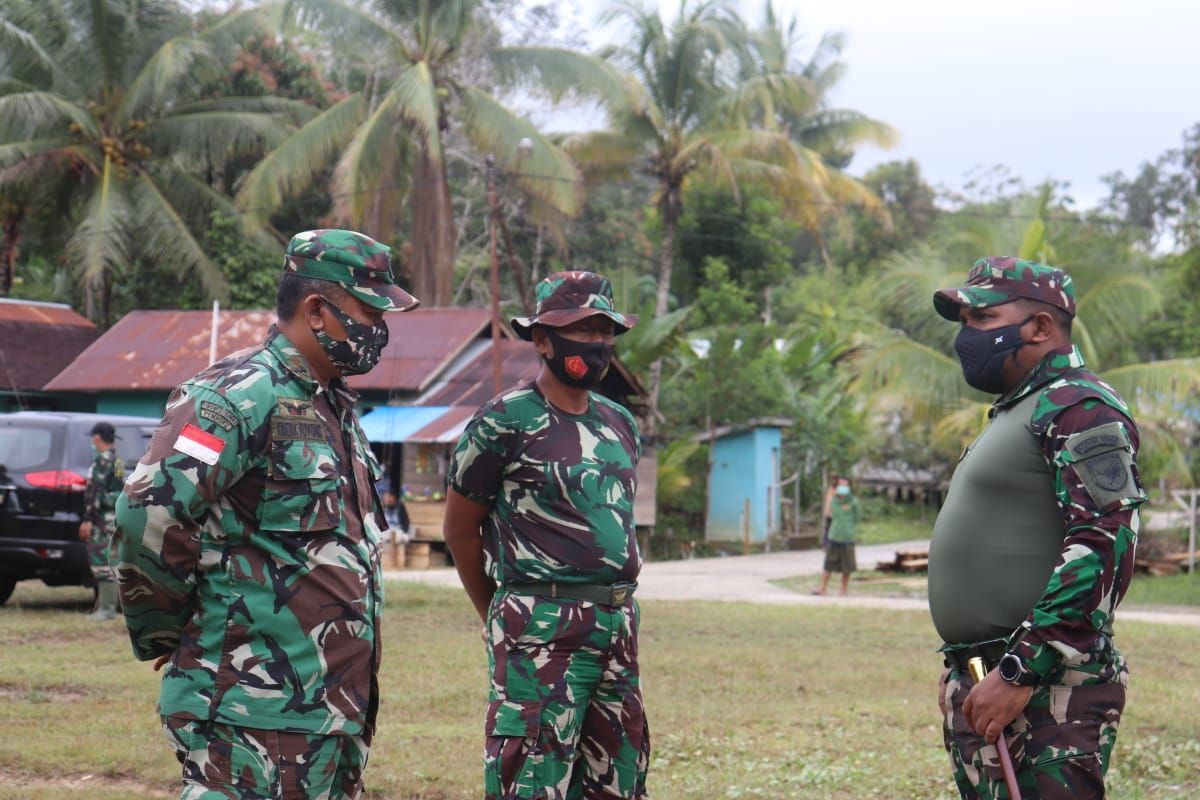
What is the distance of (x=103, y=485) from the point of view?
1241cm

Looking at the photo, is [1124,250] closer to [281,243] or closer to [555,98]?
[555,98]

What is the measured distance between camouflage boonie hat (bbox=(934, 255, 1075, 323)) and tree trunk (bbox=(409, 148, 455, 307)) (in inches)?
940

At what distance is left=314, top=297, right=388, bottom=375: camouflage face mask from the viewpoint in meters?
3.79

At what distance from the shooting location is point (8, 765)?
6.99m

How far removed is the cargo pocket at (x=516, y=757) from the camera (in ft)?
14.9

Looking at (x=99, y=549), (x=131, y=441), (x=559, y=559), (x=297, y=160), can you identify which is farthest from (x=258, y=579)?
(x=297, y=160)

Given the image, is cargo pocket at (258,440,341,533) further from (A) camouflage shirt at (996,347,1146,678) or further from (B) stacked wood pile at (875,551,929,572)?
(B) stacked wood pile at (875,551,929,572)

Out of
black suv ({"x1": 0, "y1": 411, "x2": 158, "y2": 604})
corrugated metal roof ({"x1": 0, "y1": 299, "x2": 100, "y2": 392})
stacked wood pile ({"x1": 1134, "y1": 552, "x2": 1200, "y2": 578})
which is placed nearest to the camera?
black suv ({"x1": 0, "y1": 411, "x2": 158, "y2": 604})

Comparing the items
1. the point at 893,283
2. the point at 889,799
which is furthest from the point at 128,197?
the point at 889,799

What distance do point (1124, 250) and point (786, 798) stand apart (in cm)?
2248

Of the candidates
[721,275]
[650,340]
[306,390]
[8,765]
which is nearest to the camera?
[306,390]

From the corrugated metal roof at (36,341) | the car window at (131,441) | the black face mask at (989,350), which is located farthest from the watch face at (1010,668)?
the corrugated metal roof at (36,341)

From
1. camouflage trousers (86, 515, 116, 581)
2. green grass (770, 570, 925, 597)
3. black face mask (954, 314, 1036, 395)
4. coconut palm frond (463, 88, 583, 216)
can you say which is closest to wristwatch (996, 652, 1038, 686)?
black face mask (954, 314, 1036, 395)

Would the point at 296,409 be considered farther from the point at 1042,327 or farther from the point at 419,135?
the point at 419,135
